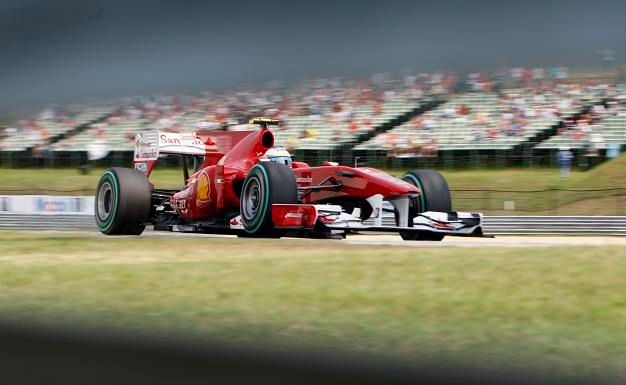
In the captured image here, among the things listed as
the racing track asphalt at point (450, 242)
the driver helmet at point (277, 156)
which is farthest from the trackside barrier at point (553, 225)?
the driver helmet at point (277, 156)

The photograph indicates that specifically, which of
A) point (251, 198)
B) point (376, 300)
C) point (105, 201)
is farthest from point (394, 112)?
point (105, 201)

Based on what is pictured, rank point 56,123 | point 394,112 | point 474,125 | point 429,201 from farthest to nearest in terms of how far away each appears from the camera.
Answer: point 429,201 < point 474,125 < point 56,123 < point 394,112

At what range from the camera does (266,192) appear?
11094 millimetres

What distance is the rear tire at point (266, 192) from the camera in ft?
36.4

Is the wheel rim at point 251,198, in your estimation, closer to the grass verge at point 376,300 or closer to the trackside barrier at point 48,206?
the grass verge at point 376,300

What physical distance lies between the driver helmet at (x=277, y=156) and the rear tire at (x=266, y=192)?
1.91ft

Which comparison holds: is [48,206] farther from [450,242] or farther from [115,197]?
[450,242]

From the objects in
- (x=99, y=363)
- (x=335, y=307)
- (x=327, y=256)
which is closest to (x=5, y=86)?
(x=99, y=363)

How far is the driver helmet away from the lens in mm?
11898

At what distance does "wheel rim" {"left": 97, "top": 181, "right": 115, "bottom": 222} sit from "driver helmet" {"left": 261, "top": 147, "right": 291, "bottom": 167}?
2762 millimetres

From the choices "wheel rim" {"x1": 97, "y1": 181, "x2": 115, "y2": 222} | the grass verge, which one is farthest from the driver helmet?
the grass verge

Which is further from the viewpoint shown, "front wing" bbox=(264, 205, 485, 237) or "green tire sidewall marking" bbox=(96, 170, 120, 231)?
"green tire sidewall marking" bbox=(96, 170, 120, 231)

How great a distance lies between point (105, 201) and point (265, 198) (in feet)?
12.3

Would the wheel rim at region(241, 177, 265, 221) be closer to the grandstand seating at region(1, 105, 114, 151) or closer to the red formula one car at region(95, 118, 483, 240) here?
the red formula one car at region(95, 118, 483, 240)
